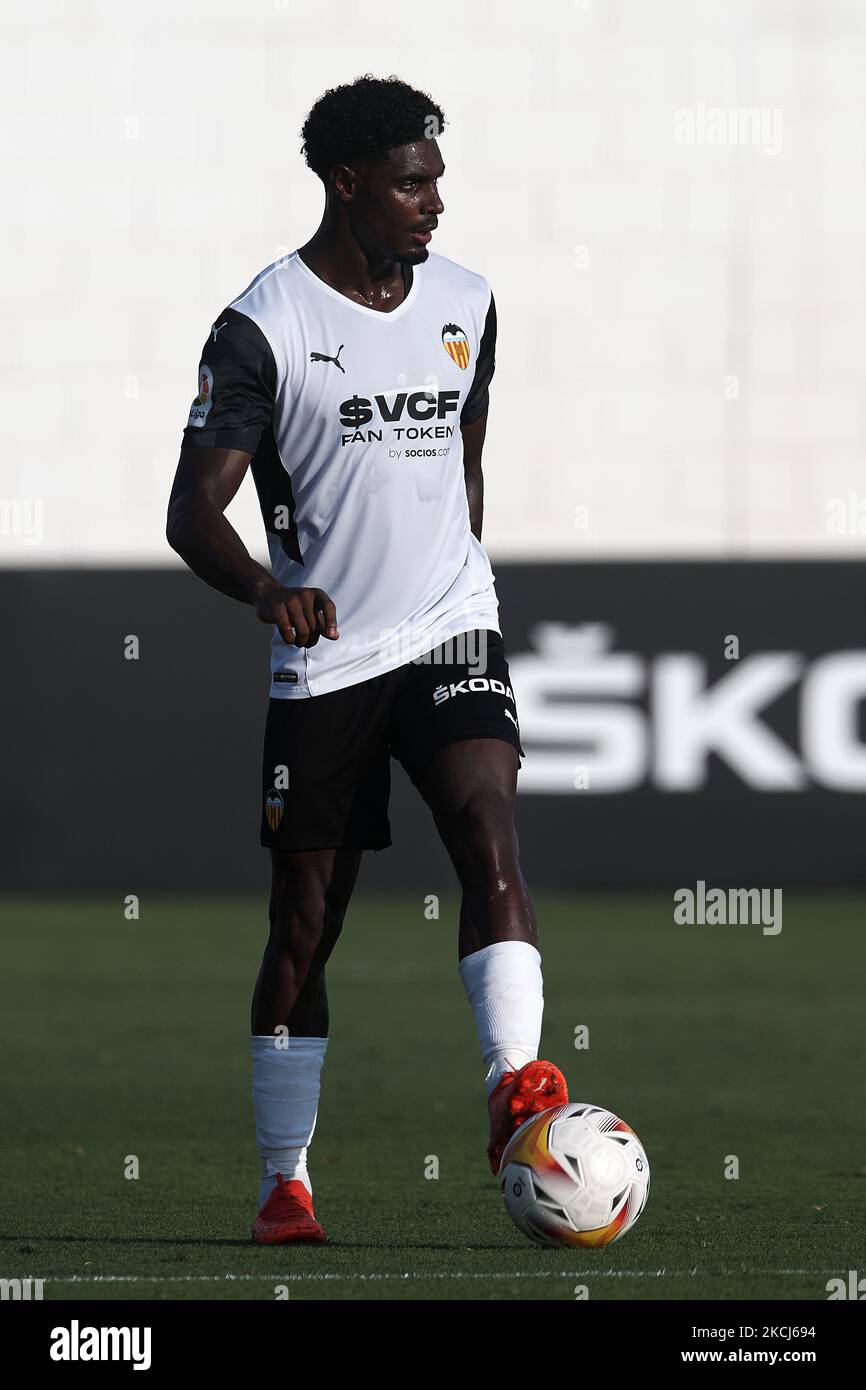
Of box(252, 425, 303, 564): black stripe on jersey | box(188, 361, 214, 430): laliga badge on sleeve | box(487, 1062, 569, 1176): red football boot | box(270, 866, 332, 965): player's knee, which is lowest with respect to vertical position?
box(487, 1062, 569, 1176): red football boot

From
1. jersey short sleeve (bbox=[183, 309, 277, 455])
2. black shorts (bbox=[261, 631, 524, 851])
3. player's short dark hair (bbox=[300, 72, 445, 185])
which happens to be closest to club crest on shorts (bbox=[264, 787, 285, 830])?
black shorts (bbox=[261, 631, 524, 851])

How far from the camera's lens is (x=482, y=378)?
5012 mm

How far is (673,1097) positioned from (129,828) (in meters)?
7.10

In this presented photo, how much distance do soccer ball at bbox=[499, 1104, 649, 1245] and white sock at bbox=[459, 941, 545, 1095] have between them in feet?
0.44

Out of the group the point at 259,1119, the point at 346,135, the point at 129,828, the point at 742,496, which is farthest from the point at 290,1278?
the point at 742,496

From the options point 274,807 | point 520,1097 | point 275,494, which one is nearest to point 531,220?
point 275,494

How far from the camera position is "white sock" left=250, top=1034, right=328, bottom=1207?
4812 mm

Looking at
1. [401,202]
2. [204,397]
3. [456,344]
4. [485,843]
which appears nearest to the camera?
[485,843]

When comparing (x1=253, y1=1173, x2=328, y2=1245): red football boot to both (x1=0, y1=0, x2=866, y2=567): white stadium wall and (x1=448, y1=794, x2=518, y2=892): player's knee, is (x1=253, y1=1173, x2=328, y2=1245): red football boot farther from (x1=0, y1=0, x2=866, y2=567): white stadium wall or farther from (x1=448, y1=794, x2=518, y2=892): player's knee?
(x1=0, y1=0, x2=866, y2=567): white stadium wall

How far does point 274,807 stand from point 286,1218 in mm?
825

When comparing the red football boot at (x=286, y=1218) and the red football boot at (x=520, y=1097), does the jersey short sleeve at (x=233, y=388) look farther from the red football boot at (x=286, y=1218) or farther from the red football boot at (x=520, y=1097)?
the red football boot at (x=286, y=1218)

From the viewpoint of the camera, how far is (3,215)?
1655 centimetres

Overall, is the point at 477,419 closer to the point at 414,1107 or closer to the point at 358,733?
the point at 358,733

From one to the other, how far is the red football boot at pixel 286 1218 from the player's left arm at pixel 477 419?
1.40 metres
